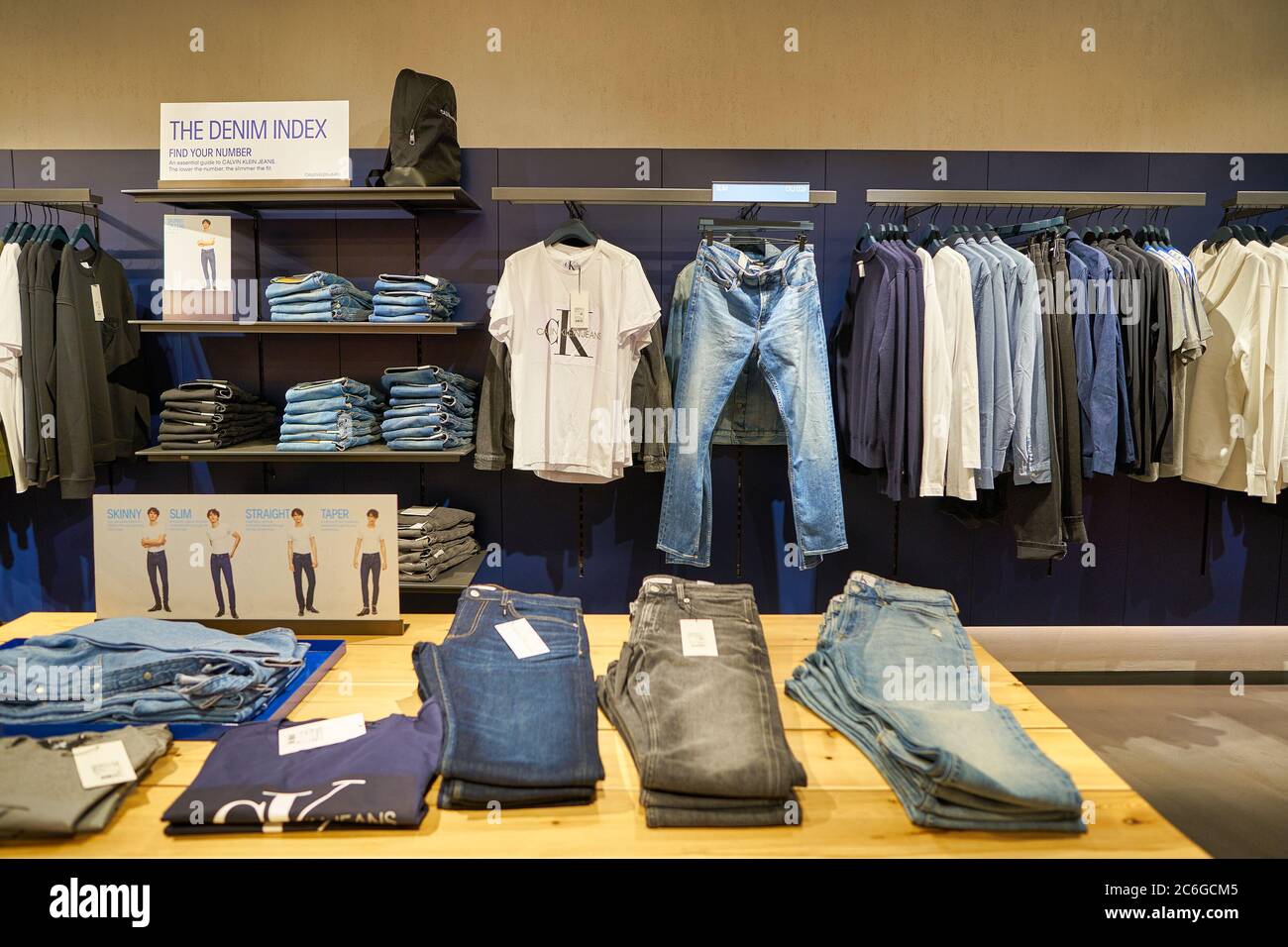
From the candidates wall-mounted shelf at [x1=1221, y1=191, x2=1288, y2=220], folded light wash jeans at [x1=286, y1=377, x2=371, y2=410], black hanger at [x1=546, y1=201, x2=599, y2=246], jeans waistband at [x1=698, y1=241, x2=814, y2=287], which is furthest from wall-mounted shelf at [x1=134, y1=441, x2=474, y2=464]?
wall-mounted shelf at [x1=1221, y1=191, x2=1288, y2=220]

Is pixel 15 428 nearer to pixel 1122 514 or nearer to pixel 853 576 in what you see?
pixel 853 576

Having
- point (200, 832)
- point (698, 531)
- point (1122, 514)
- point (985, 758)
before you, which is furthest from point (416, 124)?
point (1122, 514)

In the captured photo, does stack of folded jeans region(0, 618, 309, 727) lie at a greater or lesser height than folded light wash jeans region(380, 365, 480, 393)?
lesser

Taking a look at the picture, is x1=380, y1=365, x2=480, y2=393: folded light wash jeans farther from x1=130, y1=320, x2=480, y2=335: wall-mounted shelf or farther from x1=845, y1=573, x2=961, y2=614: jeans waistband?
x1=845, y1=573, x2=961, y2=614: jeans waistband

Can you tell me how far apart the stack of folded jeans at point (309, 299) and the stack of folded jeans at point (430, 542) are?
84 centimetres

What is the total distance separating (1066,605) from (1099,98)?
2.31 metres

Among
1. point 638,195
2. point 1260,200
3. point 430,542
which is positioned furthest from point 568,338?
point 1260,200

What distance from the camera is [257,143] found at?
3.01m

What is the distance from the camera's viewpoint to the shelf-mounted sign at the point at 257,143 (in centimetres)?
300

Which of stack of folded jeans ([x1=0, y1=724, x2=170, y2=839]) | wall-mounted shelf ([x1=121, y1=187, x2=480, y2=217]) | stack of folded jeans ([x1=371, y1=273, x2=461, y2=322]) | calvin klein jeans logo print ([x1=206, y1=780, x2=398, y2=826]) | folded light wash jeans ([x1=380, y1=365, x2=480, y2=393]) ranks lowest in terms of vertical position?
calvin klein jeans logo print ([x1=206, y1=780, x2=398, y2=826])

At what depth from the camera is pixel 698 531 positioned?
10.1 ft

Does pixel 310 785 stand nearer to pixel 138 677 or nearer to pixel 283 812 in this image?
pixel 283 812

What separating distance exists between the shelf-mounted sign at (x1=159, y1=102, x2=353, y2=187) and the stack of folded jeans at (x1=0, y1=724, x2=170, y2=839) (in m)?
2.34

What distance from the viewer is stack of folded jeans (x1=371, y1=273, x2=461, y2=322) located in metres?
3.10
